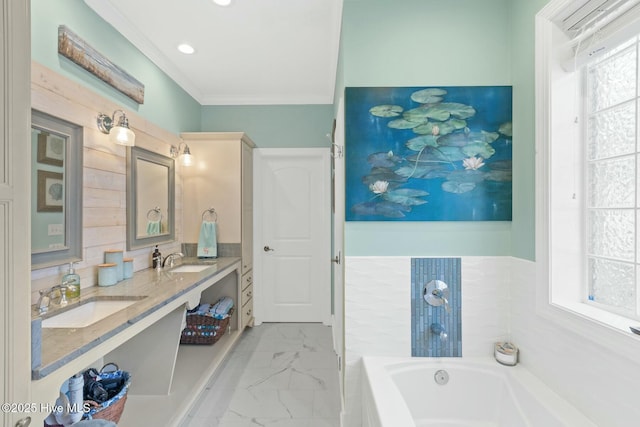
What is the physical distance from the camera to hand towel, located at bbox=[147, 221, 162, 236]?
99.4 inches

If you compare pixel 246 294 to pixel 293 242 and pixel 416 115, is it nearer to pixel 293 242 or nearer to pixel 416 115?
pixel 293 242

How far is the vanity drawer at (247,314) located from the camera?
3.17 m

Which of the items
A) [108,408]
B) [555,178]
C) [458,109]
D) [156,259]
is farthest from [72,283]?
[555,178]

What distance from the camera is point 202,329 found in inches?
110

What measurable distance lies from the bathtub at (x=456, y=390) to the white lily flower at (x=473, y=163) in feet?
3.52

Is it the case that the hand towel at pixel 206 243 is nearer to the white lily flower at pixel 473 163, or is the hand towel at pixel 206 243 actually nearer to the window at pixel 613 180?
the white lily flower at pixel 473 163

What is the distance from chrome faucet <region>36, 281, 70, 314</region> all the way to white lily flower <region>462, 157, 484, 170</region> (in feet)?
7.39

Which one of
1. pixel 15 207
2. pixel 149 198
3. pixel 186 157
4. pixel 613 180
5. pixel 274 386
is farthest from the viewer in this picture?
pixel 186 157

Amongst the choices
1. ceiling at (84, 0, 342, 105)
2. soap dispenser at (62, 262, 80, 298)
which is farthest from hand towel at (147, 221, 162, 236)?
ceiling at (84, 0, 342, 105)

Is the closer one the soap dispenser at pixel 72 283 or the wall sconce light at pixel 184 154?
the soap dispenser at pixel 72 283

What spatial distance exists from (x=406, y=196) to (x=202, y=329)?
2215 millimetres

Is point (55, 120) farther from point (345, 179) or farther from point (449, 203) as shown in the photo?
point (449, 203)

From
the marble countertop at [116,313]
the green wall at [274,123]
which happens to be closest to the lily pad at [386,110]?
the marble countertop at [116,313]

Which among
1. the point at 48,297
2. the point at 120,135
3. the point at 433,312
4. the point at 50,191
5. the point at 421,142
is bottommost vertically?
the point at 433,312
